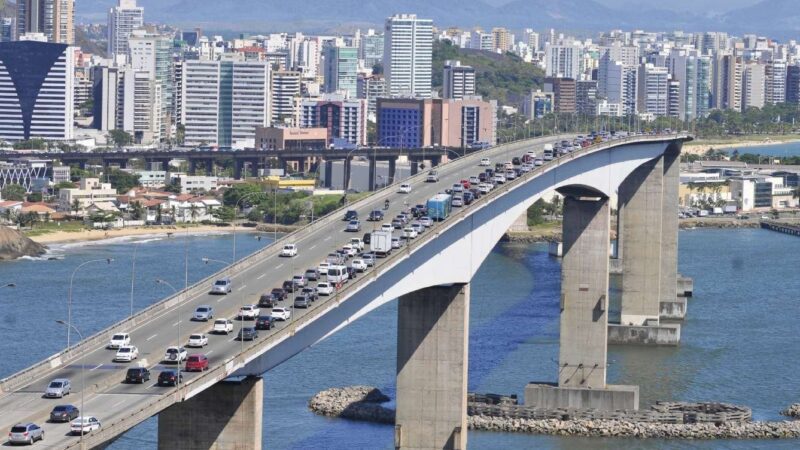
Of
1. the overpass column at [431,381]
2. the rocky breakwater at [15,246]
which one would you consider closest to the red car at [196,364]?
the overpass column at [431,381]

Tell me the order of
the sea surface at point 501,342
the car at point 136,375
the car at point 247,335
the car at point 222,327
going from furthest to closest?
1. the sea surface at point 501,342
2. the car at point 222,327
3. the car at point 247,335
4. the car at point 136,375

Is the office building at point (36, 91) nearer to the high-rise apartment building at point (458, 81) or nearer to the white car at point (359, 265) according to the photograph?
the high-rise apartment building at point (458, 81)

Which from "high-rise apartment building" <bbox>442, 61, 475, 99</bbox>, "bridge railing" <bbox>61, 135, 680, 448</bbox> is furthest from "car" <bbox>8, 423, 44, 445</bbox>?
"high-rise apartment building" <bbox>442, 61, 475, 99</bbox>

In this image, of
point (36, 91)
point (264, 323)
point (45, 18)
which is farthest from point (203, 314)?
point (45, 18)

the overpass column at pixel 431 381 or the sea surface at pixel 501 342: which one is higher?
the overpass column at pixel 431 381

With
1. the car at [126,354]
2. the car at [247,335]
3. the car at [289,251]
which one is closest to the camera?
the car at [126,354]

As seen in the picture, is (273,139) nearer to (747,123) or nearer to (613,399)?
(747,123)
